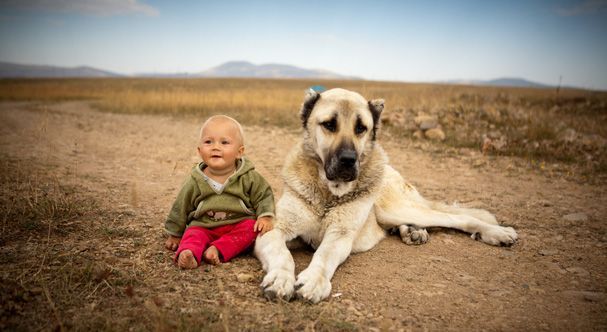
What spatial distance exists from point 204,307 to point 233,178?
44.7 inches

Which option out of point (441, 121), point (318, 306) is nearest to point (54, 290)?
point (318, 306)

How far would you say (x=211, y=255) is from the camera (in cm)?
278

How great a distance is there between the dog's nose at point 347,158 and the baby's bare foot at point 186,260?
141cm

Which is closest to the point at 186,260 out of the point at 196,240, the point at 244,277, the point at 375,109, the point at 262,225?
the point at 196,240

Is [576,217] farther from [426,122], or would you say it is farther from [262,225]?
[426,122]

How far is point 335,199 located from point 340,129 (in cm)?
66

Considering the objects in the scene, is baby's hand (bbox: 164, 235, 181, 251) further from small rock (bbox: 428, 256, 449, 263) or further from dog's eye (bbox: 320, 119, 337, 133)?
small rock (bbox: 428, 256, 449, 263)

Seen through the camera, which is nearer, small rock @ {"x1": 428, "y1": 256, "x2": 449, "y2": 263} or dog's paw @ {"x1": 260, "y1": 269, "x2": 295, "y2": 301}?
dog's paw @ {"x1": 260, "y1": 269, "x2": 295, "y2": 301}

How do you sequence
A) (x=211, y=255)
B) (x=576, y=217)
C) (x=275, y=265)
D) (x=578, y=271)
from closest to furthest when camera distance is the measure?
1. (x=275, y=265)
2. (x=211, y=255)
3. (x=578, y=271)
4. (x=576, y=217)

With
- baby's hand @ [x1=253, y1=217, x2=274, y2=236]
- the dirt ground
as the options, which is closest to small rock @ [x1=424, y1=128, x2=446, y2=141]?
the dirt ground

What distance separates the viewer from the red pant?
2766 mm

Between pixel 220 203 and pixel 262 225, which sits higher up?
pixel 220 203

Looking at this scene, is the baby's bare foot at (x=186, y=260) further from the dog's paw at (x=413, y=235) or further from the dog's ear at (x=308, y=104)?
the dog's paw at (x=413, y=235)

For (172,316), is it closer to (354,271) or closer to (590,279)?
(354,271)
